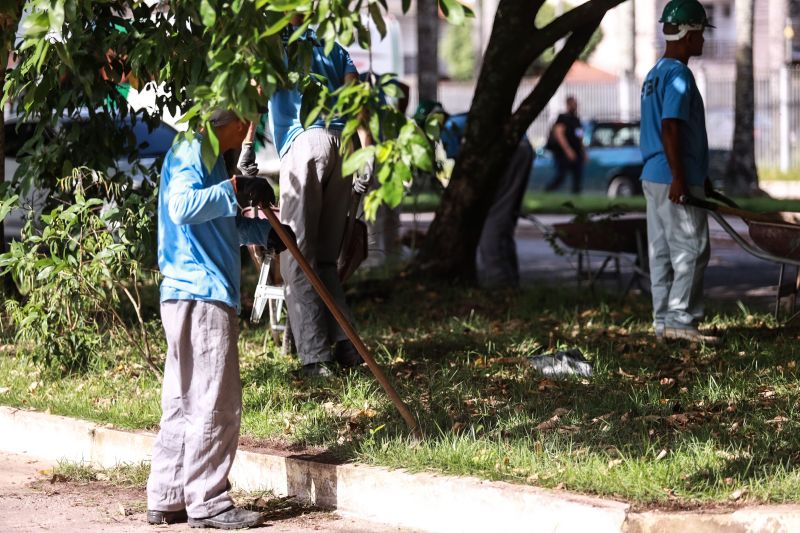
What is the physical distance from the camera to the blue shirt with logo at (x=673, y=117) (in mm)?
7875

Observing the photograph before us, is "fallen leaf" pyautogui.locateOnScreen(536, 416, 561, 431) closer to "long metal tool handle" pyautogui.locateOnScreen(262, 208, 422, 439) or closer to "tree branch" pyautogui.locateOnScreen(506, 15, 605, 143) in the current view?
"long metal tool handle" pyautogui.locateOnScreen(262, 208, 422, 439)

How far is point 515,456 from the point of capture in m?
5.45

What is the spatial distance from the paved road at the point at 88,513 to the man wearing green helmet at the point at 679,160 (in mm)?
3404

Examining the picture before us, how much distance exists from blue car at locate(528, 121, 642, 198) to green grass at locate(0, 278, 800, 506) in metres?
16.3

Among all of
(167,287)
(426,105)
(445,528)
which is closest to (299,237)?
(167,287)

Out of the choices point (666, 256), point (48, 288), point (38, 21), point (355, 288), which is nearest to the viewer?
point (38, 21)

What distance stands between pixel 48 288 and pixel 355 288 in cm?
387

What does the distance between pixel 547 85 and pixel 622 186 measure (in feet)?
51.6

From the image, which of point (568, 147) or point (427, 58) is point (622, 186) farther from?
point (427, 58)

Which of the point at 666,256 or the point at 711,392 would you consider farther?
the point at 666,256

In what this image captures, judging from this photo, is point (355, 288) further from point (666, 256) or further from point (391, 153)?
point (391, 153)

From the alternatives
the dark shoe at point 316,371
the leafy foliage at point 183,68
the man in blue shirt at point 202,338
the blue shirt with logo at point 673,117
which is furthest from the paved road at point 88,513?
the blue shirt with logo at point 673,117

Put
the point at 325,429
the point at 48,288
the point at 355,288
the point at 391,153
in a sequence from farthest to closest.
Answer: the point at 355,288 → the point at 48,288 → the point at 325,429 → the point at 391,153

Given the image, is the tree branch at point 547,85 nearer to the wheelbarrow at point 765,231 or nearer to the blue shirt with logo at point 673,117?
the blue shirt with logo at point 673,117
